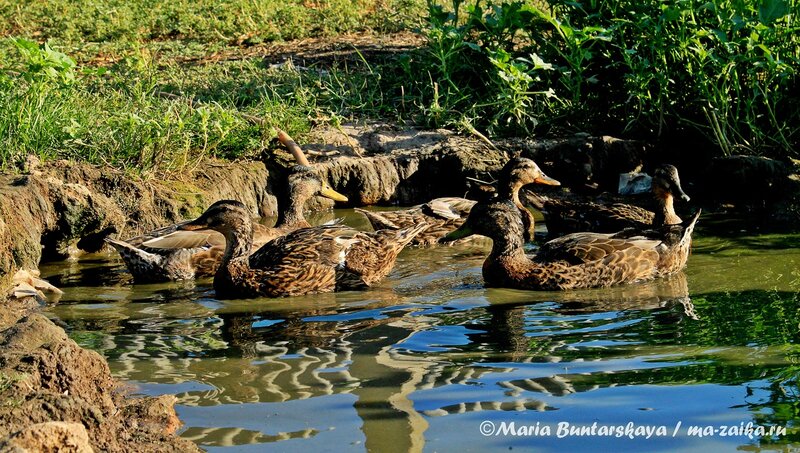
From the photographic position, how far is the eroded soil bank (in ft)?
19.2

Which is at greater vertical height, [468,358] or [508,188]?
[508,188]

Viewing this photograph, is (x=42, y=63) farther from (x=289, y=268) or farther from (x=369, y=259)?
(x=369, y=259)

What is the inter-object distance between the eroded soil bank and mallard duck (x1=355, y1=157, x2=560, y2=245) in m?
1.01

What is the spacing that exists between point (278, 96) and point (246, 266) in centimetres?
407

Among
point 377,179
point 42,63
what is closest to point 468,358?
point 42,63

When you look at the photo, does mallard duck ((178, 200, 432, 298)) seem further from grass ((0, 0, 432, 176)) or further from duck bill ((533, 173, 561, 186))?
duck bill ((533, 173, 561, 186))

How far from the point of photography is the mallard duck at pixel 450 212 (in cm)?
1135

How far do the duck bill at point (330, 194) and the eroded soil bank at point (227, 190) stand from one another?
0.64 m

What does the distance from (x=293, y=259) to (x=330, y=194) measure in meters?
2.47

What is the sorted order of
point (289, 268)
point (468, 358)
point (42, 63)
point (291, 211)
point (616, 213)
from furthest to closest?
point (291, 211) → point (616, 213) → point (42, 63) → point (289, 268) → point (468, 358)

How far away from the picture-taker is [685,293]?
891cm

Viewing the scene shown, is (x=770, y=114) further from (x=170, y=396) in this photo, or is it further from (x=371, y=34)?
(x=170, y=396)

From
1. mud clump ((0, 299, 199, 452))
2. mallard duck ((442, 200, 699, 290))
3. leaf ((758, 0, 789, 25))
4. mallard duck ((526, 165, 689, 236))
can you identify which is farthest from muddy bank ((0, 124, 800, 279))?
mud clump ((0, 299, 199, 452))

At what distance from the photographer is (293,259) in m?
9.55
